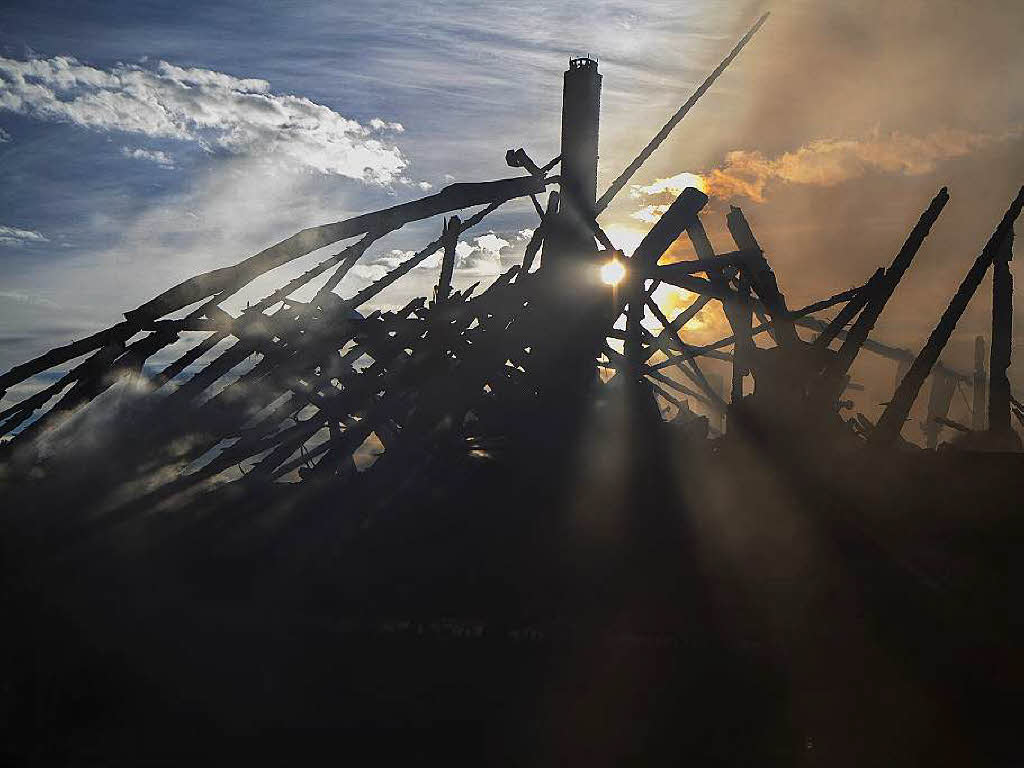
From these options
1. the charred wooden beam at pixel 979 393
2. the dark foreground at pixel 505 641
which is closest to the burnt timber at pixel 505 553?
the dark foreground at pixel 505 641

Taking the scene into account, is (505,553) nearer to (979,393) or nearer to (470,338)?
(470,338)

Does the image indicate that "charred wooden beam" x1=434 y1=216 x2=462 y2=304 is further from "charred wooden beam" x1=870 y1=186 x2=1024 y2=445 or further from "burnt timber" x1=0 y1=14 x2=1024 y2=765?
"charred wooden beam" x1=870 y1=186 x2=1024 y2=445

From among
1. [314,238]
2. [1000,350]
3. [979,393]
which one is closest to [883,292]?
[1000,350]

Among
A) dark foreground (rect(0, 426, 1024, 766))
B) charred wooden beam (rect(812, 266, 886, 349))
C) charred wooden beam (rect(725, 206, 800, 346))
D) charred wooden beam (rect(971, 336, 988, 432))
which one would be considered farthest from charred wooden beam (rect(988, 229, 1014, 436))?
charred wooden beam (rect(971, 336, 988, 432))

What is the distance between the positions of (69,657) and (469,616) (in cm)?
335

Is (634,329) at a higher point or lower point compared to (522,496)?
higher

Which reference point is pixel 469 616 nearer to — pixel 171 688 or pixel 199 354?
pixel 171 688

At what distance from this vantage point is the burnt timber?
21.9ft

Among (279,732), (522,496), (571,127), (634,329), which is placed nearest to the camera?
(279,732)

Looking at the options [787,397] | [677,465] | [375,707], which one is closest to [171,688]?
[375,707]

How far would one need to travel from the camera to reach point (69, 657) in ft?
23.5

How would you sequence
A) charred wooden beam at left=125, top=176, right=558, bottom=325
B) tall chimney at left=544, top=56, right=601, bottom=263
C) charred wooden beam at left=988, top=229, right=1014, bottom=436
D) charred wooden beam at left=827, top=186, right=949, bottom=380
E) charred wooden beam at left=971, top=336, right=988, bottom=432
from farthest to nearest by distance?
charred wooden beam at left=971, top=336, right=988, bottom=432
charred wooden beam at left=988, top=229, right=1014, bottom=436
tall chimney at left=544, top=56, right=601, bottom=263
charred wooden beam at left=827, top=186, right=949, bottom=380
charred wooden beam at left=125, top=176, right=558, bottom=325

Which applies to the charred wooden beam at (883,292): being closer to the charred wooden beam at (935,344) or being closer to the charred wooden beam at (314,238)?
the charred wooden beam at (935,344)

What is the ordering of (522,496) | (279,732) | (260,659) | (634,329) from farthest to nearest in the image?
(634,329) < (522,496) < (260,659) < (279,732)
